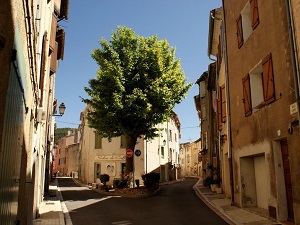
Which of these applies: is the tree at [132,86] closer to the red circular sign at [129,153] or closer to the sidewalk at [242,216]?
the red circular sign at [129,153]

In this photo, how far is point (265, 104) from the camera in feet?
34.1

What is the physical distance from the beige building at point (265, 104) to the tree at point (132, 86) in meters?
7.25

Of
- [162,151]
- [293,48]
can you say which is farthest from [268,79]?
[162,151]

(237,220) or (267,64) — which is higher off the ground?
(267,64)

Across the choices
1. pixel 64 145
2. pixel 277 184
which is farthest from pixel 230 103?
pixel 64 145

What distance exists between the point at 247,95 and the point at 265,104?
1.92m

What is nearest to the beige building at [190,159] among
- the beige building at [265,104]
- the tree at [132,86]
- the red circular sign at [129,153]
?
the tree at [132,86]

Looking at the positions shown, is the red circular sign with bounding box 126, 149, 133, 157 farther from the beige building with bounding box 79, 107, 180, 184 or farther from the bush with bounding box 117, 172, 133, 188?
the beige building with bounding box 79, 107, 180, 184

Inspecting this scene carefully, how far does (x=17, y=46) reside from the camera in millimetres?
3465

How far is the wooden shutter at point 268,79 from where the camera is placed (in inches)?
391

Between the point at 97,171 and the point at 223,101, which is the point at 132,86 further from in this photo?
the point at 97,171

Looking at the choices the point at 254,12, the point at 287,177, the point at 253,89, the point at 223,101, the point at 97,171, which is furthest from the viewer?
the point at 97,171

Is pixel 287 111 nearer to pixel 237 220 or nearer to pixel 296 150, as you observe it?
pixel 296 150

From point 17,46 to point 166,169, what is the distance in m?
38.3
